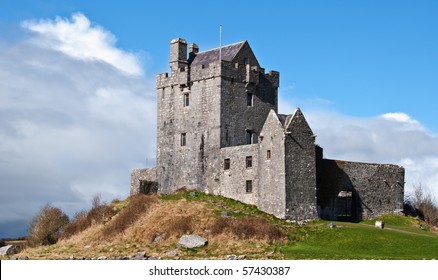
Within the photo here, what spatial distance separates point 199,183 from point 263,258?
20.9 m

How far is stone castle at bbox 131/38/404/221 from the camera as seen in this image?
5788 cm

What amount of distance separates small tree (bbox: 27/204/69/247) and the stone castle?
785cm

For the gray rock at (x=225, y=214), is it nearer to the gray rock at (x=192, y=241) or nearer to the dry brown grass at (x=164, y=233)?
the dry brown grass at (x=164, y=233)

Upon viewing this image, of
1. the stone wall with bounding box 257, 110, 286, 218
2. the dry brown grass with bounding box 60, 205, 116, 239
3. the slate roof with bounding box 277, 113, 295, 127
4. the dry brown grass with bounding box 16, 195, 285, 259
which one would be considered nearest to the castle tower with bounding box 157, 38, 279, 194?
the dry brown grass with bounding box 16, 195, 285, 259

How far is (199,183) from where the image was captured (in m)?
64.9

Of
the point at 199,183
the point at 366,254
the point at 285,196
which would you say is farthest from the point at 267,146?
the point at 366,254

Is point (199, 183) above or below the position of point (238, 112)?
below

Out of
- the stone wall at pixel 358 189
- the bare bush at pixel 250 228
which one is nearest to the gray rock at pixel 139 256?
the bare bush at pixel 250 228

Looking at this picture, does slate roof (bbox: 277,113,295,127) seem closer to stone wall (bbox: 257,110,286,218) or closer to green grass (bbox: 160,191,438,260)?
stone wall (bbox: 257,110,286,218)

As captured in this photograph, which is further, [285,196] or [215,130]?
[215,130]

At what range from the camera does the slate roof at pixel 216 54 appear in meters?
66.4
